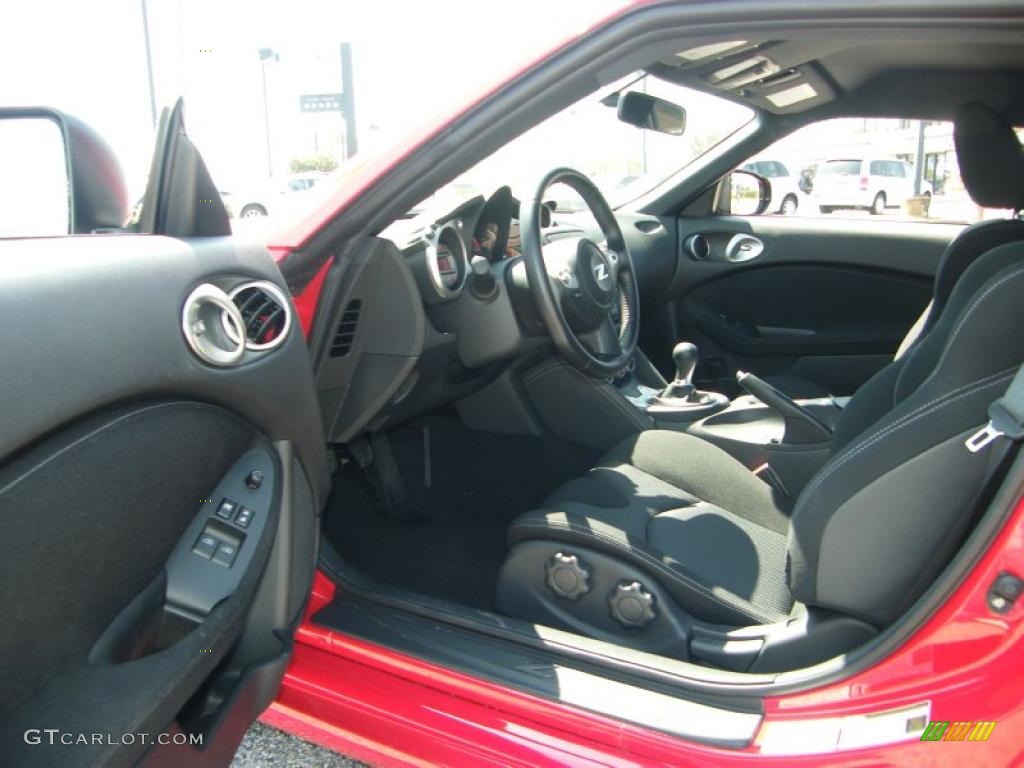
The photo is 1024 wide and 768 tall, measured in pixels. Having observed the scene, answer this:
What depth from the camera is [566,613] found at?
1.67m

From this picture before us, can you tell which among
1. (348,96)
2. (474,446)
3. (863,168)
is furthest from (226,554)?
(348,96)

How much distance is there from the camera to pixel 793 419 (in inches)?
93.0

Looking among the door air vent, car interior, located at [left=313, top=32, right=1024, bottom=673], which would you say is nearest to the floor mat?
car interior, located at [left=313, top=32, right=1024, bottom=673]

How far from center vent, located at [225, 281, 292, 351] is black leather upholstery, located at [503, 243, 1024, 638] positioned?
652 millimetres

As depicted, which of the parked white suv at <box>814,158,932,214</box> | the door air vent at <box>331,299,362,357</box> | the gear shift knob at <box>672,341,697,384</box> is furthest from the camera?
the parked white suv at <box>814,158,932,214</box>

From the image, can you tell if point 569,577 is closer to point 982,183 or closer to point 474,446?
point 474,446

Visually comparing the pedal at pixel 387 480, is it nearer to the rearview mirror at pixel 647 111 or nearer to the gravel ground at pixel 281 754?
the gravel ground at pixel 281 754

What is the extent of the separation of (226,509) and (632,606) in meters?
0.76

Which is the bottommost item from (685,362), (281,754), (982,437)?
(281,754)

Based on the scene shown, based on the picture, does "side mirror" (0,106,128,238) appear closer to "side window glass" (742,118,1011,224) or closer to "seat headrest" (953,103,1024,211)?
"seat headrest" (953,103,1024,211)

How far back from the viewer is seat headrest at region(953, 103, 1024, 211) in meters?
1.89

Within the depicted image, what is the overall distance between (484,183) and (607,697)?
1.44m

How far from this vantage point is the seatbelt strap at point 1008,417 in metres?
1.10

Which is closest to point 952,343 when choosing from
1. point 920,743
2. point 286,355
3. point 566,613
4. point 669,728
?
point 920,743
